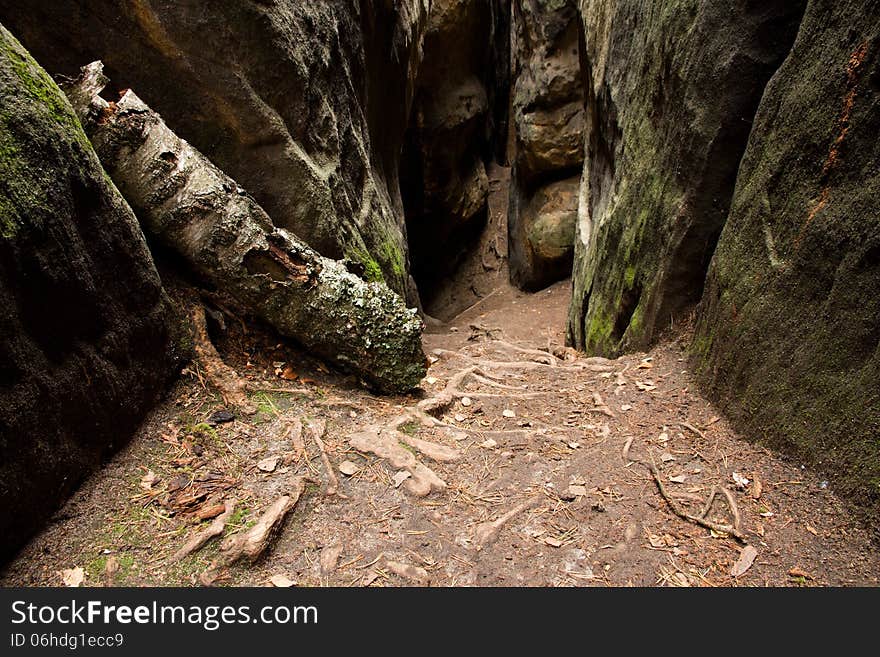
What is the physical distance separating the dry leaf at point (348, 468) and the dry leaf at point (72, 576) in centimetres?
110

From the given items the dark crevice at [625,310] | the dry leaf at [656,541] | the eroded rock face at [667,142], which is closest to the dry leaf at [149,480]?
the dry leaf at [656,541]

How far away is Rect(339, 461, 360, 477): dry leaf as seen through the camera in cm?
249

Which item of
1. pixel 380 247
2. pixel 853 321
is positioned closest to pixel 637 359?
pixel 853 321

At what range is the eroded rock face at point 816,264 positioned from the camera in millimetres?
1944

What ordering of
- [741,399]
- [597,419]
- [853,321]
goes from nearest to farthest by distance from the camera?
[853,321]
[741,399]
[597,419]

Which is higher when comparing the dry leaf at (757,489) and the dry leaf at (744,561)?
the dry leaf at (744,561)

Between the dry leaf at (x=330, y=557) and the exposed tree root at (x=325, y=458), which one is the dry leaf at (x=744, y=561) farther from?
the exposed tree root at (x=325, y=458)

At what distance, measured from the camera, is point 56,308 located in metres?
1.98

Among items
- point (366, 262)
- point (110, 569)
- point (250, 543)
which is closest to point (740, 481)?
point (250, 543)

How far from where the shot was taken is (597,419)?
333 cm

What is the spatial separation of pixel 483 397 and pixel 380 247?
3.03m

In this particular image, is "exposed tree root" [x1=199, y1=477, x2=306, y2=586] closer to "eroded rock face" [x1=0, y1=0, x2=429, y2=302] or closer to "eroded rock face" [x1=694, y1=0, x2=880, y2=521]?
"eroded rock face" [x1=694, y1=0, x2=880, y2=521]

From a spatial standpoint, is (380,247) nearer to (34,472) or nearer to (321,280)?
(321,280)

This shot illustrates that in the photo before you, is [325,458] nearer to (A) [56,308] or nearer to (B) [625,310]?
(A) [56,308]
